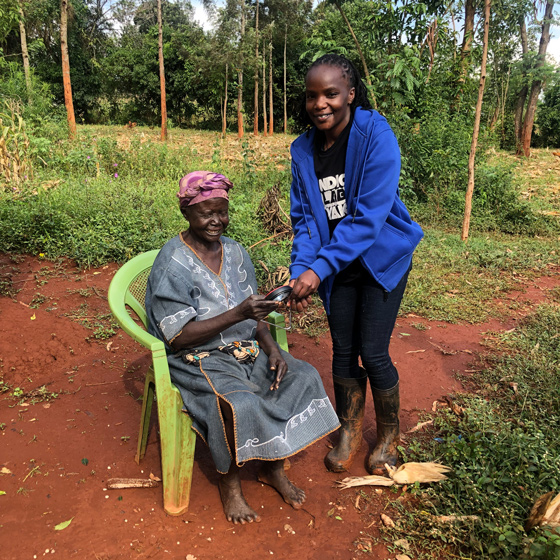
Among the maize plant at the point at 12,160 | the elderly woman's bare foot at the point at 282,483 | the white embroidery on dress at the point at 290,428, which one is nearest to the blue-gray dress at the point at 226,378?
the white embroidery on dress at the point at 290,428

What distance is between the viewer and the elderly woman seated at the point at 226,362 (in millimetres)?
2105

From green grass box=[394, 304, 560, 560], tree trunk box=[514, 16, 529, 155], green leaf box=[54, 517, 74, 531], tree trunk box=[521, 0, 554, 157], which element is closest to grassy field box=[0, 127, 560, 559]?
green grass box=[394, 304, 560, 560]

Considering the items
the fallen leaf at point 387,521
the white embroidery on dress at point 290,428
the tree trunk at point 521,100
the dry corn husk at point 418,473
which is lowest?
the fallen leaf at point 387,521

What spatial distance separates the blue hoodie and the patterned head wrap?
40 cm

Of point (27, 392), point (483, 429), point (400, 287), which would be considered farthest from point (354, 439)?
point (27, 392)

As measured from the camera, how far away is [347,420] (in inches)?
104

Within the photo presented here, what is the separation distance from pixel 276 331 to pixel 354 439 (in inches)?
29.8

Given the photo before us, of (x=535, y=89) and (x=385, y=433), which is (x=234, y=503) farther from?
(x=535, y=89)

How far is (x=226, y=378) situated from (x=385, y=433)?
3.24 feet

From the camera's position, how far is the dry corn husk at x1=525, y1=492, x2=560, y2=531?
187cm

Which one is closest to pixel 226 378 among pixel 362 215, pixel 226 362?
pixel 226 362

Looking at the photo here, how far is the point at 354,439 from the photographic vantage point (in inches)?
105

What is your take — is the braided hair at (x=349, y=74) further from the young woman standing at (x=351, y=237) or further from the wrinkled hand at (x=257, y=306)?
the wrinkled hand at (x=257, y=306)

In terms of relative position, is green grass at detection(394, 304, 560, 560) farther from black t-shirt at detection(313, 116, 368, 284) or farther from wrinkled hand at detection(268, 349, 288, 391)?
black t-shirt at detection(313, 116, 368, 284)
